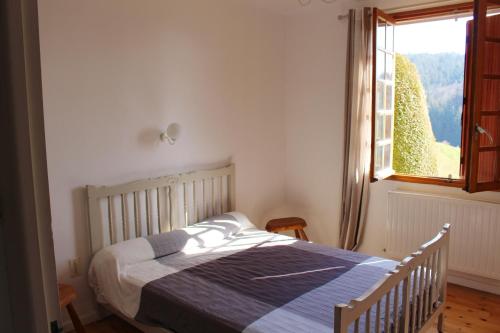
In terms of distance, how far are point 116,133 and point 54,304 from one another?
96.5 inches

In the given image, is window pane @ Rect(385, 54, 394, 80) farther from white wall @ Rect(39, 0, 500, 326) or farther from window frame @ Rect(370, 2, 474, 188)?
white wall @ Rect(39, 0, 500, 326)

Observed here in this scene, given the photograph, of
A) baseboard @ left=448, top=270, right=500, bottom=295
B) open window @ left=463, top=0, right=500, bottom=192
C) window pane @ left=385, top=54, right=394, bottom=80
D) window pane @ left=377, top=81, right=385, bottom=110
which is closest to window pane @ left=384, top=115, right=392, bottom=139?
window pane @ left=377, top=81, right=385, bottom=110

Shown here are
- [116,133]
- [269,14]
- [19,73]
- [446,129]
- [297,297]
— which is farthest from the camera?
[269,14]

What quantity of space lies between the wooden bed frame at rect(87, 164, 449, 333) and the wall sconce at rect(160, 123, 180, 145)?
314 millimetres

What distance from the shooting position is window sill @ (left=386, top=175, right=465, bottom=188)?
135 inches

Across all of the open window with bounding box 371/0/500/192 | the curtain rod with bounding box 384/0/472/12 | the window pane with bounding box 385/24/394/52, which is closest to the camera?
the open window with bounding box 371/0/500/192

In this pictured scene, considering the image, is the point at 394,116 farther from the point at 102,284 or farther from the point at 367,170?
the point at 102,284

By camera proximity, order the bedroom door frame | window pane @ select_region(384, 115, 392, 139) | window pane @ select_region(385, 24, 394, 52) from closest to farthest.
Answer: the bedroom door frame
window pane @ select_region(385, 24, 394, 52)
window pane @ select_region(384, 115, 392, 139)

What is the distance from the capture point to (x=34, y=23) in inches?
23.3

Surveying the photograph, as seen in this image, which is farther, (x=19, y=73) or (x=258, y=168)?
(x=258, y=168)

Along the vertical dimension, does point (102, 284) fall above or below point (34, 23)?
below

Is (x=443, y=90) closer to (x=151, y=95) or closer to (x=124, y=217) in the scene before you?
(x=151, y=95)

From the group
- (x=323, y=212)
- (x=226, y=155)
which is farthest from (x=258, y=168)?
(x=323, y=212)

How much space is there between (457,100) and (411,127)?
19.4 inches
